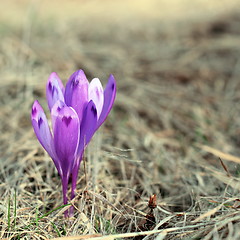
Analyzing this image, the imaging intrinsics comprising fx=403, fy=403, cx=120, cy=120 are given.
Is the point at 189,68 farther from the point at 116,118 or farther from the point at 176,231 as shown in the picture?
the point at 176,231

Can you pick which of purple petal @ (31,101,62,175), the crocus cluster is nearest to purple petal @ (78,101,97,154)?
the crocus cluster

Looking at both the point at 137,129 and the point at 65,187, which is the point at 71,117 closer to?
the point at 65,187

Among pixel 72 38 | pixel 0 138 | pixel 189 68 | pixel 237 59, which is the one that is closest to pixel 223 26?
pixel 237 59

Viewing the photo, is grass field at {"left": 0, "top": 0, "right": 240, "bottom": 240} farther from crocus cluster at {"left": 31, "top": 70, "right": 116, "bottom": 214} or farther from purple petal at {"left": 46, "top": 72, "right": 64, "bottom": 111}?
purple petal at {"left": 46, "top": 72, "right": 64, "bottom": 111}

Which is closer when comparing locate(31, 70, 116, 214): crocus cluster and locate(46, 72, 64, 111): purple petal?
locate(31, 70, 116, 214): crocus cluster

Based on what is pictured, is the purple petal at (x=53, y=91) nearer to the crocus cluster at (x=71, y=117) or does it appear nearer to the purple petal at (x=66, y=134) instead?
the crocus cluster at (x=71, y=117)

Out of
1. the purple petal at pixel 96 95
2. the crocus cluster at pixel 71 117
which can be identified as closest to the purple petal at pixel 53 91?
the crocus cluster at pixel 71 117
